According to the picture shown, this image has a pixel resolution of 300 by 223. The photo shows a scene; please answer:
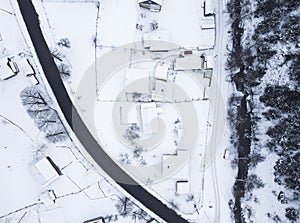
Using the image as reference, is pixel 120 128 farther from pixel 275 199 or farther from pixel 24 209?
pixel 275 199

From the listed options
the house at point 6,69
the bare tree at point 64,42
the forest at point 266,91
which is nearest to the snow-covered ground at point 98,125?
the bare tree at point 64,42

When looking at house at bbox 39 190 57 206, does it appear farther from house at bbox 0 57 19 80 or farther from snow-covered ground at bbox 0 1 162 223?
house at bbox 0 57 19 80

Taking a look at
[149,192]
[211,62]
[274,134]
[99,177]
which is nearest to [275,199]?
[274,134]

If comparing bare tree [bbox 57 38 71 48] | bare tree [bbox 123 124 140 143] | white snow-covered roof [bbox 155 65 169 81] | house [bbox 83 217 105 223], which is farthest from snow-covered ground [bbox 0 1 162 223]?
white snow-covered roof [bbox 155 65 169 81]

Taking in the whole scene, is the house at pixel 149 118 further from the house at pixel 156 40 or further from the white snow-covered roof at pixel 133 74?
the house at pixel 156 40

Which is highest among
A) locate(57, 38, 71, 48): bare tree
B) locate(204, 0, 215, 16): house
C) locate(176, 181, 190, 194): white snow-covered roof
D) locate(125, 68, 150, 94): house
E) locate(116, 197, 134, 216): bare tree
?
locate(204, 0, 215, 16): house

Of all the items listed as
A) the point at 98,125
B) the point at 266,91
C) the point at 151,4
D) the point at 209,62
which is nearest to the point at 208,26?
the point at 209,62

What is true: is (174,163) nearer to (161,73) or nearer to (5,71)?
(161,73)

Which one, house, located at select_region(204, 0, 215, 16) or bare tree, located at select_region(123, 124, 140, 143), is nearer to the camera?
bare tree, located at select_region(123, 124, 140, 143)
